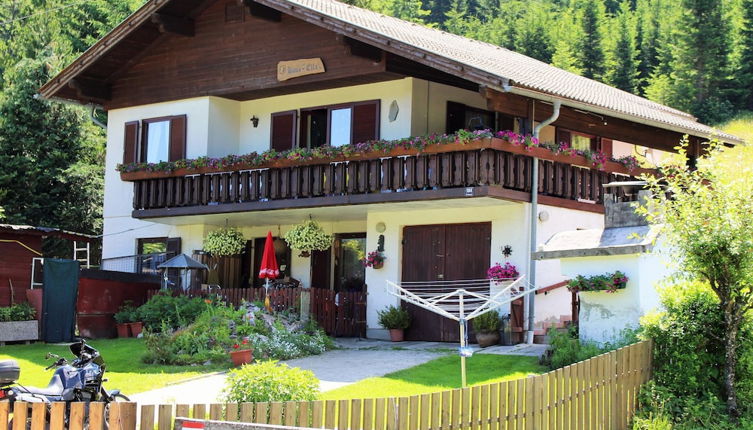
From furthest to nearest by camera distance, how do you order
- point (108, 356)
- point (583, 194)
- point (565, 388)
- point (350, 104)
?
point (350, 104), point (583, 194), point (108, 356), point (565, 388)

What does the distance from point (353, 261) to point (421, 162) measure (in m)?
5.51

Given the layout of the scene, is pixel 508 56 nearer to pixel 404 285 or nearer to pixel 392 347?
pixel 404 285

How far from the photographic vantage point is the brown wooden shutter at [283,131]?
23797 mm

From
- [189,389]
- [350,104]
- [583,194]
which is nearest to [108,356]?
[189,389]

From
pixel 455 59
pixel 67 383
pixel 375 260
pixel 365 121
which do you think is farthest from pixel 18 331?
pixel 67 383

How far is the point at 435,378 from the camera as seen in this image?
14.6m

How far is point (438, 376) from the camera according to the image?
14.8 metres

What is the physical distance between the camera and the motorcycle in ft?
33.8

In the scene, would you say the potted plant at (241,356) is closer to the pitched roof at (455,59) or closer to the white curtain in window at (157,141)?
the pitched roof at (455,59)

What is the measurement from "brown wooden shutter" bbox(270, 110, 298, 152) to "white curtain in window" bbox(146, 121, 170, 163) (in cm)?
283

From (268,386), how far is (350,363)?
21.3ft

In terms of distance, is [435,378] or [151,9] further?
[151,9]

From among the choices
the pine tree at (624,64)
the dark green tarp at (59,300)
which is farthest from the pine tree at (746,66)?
the dark green tarp at (59,300)

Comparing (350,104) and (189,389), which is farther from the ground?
(350,104)
